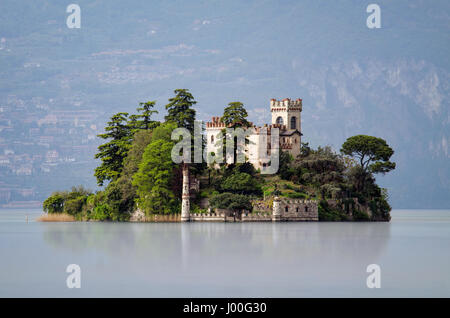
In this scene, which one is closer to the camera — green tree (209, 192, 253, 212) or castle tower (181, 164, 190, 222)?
castle tower (181, 164, 190, 222)

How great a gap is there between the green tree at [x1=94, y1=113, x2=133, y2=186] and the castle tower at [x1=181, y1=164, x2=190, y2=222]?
11.6 m

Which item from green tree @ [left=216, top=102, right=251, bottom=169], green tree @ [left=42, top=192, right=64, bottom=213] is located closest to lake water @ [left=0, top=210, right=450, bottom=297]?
green tree @ [left=216, top=102, right=251, bottom=169]

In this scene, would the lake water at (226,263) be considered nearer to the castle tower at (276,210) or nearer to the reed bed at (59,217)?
the castle tower at (276,210)

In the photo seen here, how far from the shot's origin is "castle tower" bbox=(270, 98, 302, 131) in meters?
89.1

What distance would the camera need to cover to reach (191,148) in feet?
252

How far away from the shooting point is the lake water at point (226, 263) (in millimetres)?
31984

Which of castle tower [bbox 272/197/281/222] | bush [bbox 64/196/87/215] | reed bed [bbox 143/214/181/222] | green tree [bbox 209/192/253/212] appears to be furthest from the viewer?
Answer: bush [bbox 64/196/87/215]

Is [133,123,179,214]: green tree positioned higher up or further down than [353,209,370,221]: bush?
higher up

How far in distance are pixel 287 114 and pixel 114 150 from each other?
62.6ft

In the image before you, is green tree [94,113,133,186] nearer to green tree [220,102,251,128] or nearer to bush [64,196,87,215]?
bush [64,196,87,215]
